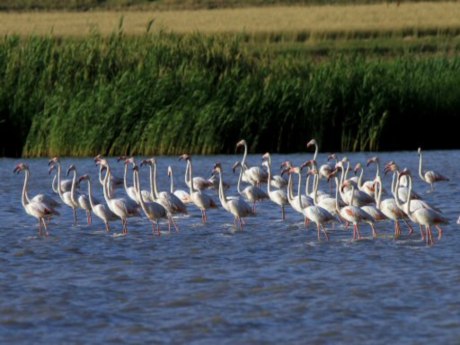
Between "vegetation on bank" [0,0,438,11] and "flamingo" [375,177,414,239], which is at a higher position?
"vegetation on bank" [0,0,438,11]

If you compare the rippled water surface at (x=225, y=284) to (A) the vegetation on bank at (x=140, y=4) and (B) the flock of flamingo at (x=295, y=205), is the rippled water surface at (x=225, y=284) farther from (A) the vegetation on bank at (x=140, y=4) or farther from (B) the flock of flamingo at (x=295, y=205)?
(A) the vegetation on bank at (x=140, y=4)

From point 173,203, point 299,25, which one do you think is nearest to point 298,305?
point 173,203

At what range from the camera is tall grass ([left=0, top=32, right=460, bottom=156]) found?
22469 mm


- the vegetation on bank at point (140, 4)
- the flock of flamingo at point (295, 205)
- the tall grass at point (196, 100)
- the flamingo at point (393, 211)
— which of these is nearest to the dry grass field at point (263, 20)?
the vegetation on bank at point (140, 4)

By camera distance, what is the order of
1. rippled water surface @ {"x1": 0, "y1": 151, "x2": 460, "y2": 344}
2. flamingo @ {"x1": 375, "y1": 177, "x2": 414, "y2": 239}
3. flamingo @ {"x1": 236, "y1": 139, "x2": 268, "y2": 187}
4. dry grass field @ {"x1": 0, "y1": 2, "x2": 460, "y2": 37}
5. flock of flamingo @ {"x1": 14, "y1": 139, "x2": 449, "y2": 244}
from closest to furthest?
1. rippled water surface @ {"x1": 0, "y1": 151, "x2": 460, "y2": 344}
2. flock of flamingo @ {"x1": 14, "y1": 139, "x2": 449, "y2": 244}
3. flamingo @ {"x1": 375, "y1": 177, "x2": 414, "y2": 239}
4. flamingo @ {"x1": 236, "y1": 139, "x2": 268, "y2": 187}
5. dry grass field @ {"x1": 0, "y1": 2, "x2": 460, "y2": 37}

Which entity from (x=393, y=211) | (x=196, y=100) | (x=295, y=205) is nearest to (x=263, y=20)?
(x=196, y=100)

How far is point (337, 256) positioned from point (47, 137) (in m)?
10.9

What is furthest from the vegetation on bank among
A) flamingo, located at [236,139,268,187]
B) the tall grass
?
flamingo, located at [236,139,268,187]

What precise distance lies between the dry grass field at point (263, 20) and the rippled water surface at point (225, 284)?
24821 mm

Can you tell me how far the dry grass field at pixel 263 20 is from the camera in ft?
134

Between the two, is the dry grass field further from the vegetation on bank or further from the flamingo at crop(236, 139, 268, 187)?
the flamingo at crop(236, 139, 268, 187)

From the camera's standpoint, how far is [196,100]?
906 inches

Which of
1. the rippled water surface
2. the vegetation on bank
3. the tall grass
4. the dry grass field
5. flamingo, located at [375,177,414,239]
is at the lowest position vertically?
the rippled water surface

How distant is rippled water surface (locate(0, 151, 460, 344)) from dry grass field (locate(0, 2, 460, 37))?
2482 centimetres
